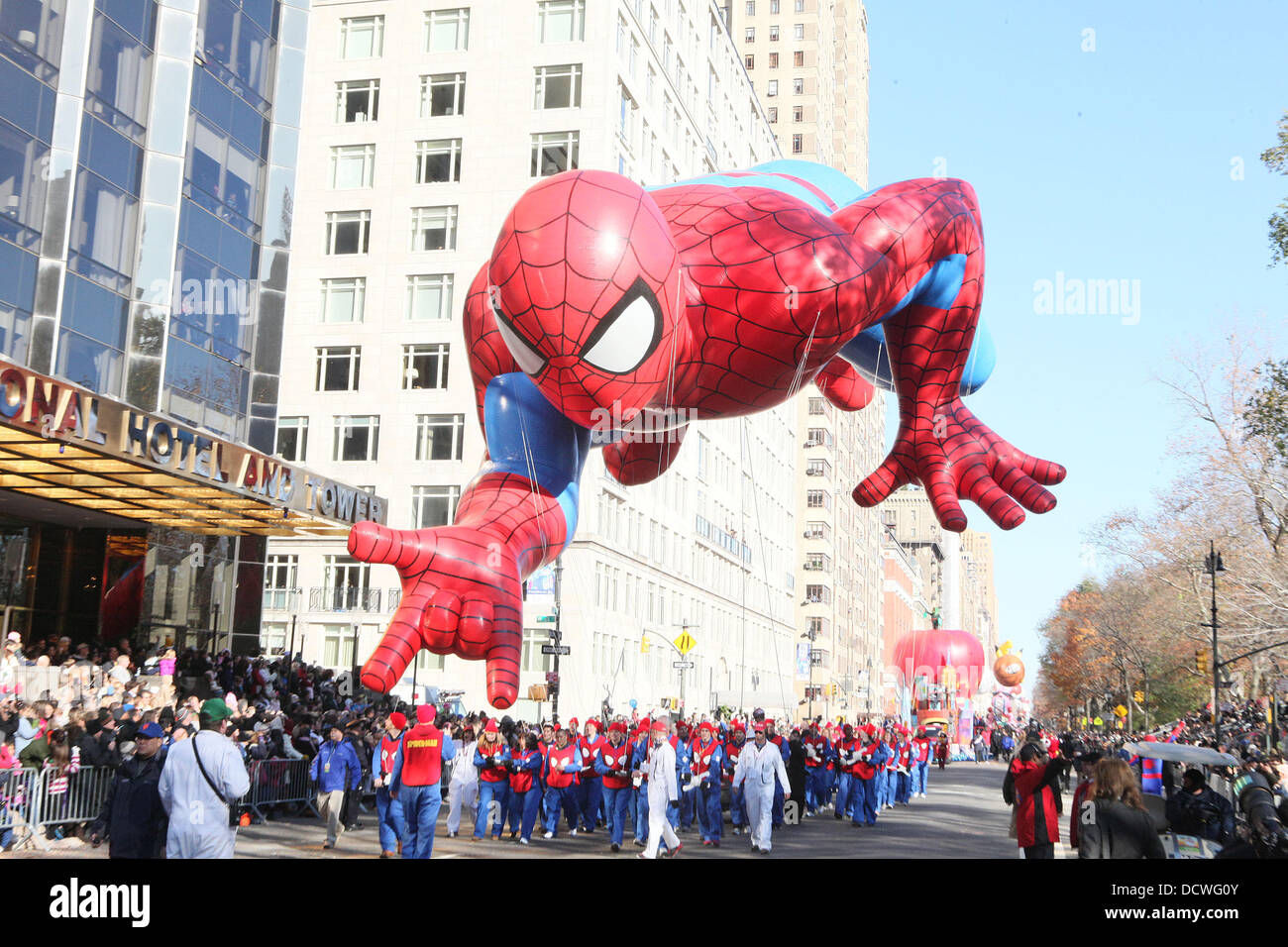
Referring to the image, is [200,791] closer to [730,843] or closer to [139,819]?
[139,819]

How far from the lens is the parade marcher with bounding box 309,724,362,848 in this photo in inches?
583

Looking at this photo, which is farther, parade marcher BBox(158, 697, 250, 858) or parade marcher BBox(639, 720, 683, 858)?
parade marcher BBox(639, 720, 683, 858)

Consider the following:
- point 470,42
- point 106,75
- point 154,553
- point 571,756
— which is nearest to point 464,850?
point 571,756

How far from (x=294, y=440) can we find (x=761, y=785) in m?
32.7

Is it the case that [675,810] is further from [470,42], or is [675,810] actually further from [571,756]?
[470,42]

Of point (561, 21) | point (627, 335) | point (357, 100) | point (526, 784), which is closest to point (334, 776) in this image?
point (526, 784)

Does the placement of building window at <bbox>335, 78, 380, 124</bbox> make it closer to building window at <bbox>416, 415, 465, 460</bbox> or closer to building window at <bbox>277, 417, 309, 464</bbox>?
building window at <bbox>277, 417, 309, 464</bbox>

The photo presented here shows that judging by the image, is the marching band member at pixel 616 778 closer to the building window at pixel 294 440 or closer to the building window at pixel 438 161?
the building window at pixel 294 440

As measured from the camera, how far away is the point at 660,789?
46.2 feet

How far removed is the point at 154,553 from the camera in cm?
2625

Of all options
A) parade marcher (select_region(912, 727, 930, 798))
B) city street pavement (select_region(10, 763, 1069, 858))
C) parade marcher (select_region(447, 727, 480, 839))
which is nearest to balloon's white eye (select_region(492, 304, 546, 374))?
city street pavement (select_region(10, 763, 1069, 858))

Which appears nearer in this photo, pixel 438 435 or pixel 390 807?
pixel 390 807

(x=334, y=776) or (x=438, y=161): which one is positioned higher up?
(x=438, y=161)

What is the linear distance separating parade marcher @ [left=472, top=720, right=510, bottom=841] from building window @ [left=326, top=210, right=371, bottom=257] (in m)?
31.2
